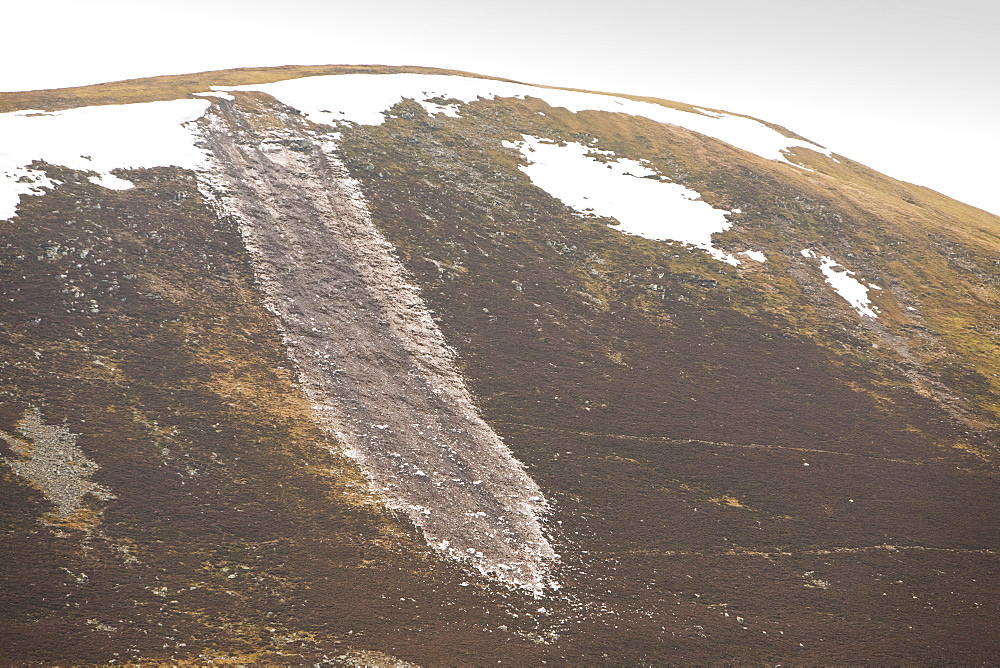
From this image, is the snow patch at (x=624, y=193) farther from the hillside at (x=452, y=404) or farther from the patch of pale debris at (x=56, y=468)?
the patch of pale debris at (x=56, y=468)

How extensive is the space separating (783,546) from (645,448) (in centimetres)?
905

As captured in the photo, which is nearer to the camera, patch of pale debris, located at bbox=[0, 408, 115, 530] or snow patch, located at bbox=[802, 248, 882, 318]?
patch of pale debris, located at bbox=[0, 408, 115, 530]

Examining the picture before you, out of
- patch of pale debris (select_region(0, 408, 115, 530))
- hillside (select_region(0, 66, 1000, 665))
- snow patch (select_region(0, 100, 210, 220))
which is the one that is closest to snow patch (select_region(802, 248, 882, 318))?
hillside (select_region(0, 66, 1000, 665))

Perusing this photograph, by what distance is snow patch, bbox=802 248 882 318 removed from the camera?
2309 inches

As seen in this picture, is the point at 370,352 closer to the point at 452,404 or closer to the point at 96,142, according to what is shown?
the point at 452,404

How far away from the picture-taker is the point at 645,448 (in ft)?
131

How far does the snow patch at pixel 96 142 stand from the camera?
1770 inches

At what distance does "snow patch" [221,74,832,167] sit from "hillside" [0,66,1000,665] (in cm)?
125

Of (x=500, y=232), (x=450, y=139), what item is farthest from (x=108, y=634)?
(x=450, y=139)

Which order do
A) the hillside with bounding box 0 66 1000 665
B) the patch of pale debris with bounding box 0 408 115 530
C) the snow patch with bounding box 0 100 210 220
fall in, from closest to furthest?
the patch of pale debris with bounding box 0 408 115 530 → the hillside with bounding box 0 66 1000 665 → the snow patch with bounding box 0 100 210 220

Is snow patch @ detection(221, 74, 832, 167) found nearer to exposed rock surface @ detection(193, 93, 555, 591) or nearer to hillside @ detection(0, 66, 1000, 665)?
hillside @ detection(0, 66, 1000, 665)

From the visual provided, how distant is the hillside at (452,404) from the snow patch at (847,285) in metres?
0.27

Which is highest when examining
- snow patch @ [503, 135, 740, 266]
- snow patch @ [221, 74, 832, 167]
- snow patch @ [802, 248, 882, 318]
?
snow patch @ [221, 74, 832, 167]

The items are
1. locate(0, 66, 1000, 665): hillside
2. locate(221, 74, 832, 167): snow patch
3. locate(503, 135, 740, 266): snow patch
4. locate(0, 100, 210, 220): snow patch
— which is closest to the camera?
locate(0, 66, 1000, 665): hillside
